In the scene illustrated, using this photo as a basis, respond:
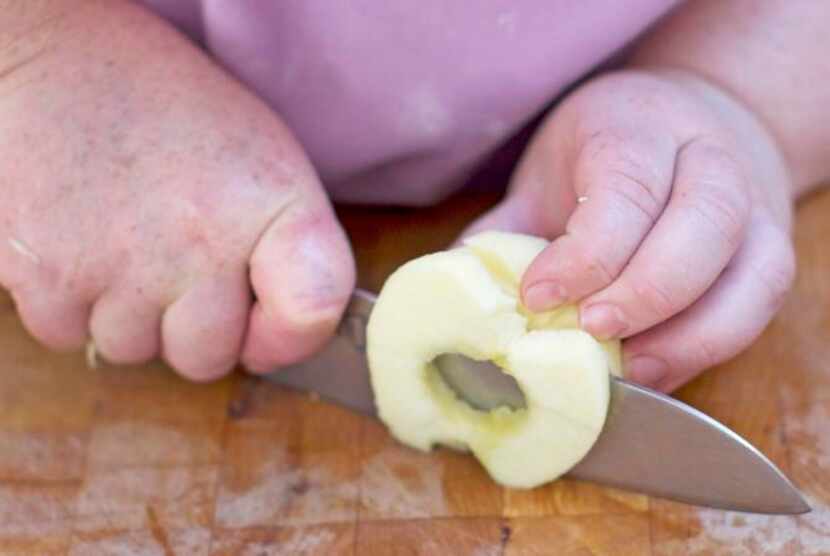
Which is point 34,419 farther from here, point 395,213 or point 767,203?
point 767,203

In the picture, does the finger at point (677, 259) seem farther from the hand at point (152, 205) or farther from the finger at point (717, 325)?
the hand at point (152, 205)

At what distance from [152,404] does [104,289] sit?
0.11 m

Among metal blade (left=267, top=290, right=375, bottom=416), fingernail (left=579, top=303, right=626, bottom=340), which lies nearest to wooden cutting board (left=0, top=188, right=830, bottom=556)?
metal blade (left=267, top=290, right=375, bottom=416)

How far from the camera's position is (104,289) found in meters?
1.02

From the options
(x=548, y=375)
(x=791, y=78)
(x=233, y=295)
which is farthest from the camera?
(x=791, y=78)

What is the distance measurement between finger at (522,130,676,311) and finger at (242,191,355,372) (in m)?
0.15

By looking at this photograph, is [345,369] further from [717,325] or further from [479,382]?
[717,325]

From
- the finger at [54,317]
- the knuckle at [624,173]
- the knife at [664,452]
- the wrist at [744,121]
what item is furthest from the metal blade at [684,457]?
the finger at [54,317]

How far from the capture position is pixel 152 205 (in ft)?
3.24

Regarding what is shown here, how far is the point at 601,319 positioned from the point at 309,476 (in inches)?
10.0

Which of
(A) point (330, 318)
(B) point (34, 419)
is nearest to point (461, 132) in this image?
(A) point (330, 318)

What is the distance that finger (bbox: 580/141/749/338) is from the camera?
900mm

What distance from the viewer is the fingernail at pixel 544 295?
0.89 meters

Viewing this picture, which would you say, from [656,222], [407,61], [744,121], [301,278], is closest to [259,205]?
[301,278]
